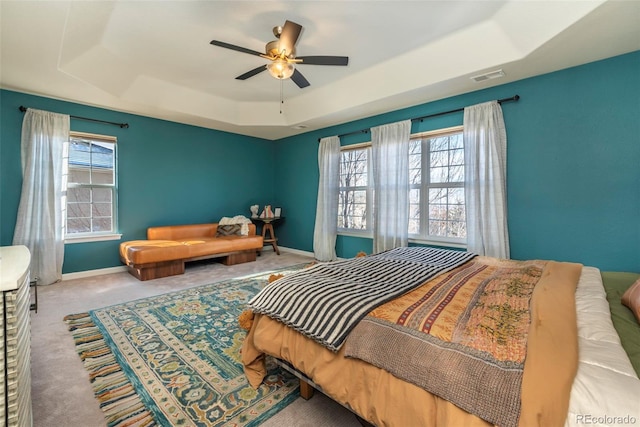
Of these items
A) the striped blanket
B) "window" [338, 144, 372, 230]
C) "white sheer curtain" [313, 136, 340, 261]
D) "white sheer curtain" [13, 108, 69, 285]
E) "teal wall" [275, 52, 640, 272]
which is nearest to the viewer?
the striped blanket

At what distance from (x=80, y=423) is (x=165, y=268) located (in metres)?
2.89

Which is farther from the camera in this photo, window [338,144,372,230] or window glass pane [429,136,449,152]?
window [338,144,372,230]

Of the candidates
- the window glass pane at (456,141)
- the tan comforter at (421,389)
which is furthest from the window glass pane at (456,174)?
the tan comforter at (421,389)

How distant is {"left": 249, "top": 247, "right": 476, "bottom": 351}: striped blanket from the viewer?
4.26 ft

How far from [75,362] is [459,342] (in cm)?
251

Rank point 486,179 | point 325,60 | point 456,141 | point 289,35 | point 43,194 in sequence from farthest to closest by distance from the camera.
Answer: point 456,141
point 43,194
point 486,179
point 325,60
point 289,35

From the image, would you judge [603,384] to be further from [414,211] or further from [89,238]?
[89,238]

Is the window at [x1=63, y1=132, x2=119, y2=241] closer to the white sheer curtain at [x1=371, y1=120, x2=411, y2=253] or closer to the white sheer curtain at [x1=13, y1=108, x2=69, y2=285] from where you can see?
the white sheer curtain at [x1=13, y1=108, x2=69, y2=285]

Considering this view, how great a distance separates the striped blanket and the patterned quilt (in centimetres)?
7

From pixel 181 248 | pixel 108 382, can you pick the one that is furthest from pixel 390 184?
pixel 108 382

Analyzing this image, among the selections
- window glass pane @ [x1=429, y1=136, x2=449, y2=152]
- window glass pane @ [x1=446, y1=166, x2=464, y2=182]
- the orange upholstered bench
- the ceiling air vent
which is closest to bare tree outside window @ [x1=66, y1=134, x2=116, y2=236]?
the orange upholstered bench

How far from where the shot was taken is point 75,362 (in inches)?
76.8

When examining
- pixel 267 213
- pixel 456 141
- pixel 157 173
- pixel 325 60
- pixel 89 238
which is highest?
pixel 325 60

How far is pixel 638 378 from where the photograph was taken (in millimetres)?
797
